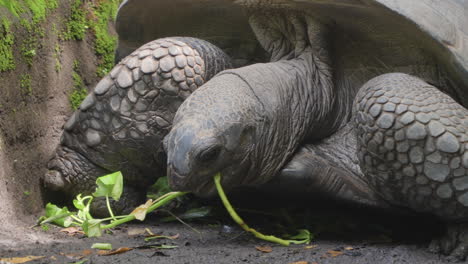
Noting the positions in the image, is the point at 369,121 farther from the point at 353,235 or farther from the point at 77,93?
the point at 77,93

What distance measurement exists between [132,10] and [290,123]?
135 cm

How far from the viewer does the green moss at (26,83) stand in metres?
3.29

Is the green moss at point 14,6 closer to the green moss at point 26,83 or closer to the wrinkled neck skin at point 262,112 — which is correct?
the green moss at point 26,83

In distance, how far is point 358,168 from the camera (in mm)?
3002

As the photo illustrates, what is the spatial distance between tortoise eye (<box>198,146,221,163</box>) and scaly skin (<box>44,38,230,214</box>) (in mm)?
729

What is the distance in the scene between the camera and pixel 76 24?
3971mm

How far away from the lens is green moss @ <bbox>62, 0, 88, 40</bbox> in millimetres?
3866

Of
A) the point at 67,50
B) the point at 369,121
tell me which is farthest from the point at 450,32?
the point at 67,50

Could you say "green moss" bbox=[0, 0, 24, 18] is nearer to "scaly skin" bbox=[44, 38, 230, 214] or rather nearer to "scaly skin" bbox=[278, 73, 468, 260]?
"scaly skin" bbox=[44, 38, 230, 214]

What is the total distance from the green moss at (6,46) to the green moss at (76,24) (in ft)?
2.15

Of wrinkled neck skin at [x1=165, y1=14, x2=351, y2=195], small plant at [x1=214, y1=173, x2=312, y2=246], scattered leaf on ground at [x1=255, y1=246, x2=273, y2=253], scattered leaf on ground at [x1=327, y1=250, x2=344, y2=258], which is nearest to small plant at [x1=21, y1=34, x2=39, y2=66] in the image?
wrinkled neck skin at [x1=165, y1=14, x2=351, y2=195]

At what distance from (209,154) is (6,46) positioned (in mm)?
1380

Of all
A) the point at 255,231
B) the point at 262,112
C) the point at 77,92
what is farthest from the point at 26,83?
the point at 255,231

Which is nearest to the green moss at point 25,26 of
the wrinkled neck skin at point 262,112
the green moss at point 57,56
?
the green moss at point 57,56
